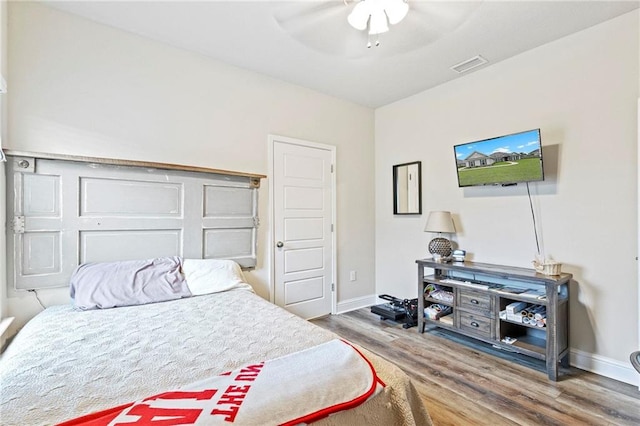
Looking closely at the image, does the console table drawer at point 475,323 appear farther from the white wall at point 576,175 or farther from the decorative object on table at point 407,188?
the decorative object on table at point 407,188

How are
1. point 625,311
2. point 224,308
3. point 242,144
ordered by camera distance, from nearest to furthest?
point 224,308
point 625,311
point 242,144

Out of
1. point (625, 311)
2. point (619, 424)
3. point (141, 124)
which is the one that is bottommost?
point (619, 424)

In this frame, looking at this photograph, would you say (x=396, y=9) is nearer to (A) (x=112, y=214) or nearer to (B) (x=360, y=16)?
(B) (x=360, y=16)

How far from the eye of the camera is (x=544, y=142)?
107 inches

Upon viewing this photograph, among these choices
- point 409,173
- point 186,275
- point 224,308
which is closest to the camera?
point 224,308

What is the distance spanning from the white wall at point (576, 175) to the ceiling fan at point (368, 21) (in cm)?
121

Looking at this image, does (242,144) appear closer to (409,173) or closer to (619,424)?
(409,173)

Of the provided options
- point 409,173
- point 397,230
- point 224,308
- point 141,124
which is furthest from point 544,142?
point 141,124

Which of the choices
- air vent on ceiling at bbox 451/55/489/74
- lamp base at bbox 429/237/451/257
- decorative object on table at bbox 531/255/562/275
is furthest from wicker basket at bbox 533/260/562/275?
air vent on ceiling at bbox 451/55/489/74

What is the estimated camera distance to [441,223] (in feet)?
10.6

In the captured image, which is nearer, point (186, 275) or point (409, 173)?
point (186, 275)

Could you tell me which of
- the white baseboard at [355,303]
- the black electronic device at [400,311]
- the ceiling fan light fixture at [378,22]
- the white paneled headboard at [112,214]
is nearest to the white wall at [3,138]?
the white paneled headboard at [112,214]

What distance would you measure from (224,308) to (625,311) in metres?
2.92

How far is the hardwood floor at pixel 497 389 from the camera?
6.18 feet
